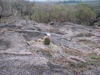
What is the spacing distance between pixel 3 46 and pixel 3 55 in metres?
1.25

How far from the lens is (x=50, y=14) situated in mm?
13633

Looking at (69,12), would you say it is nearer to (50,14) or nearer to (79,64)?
(50,14)

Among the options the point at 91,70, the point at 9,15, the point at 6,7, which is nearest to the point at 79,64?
the point at 91,70

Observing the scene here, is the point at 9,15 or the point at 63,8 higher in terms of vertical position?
the point at 63,8

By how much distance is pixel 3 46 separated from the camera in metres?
4.68

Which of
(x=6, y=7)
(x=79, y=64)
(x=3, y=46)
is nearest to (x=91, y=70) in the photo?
(x=79, y=64)

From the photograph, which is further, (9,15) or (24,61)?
(9,15)

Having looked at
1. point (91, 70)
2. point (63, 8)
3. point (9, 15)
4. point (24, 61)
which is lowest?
point (91, 70)

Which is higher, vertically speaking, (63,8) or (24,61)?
(63,8)

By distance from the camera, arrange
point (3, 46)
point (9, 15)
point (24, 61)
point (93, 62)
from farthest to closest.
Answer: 1. point (9, 15)
2. point (3, 46)
3. point (93, 62)
4. point (24, 61)

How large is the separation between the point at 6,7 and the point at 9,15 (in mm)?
1970

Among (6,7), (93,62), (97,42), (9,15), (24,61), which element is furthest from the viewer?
(6,7)

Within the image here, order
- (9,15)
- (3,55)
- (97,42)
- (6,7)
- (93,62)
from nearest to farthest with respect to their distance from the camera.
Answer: (3,55) < (93,62) < (97,42) < (9,15) < (6,7)

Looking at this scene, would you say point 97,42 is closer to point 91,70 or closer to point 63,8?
point 91,70
